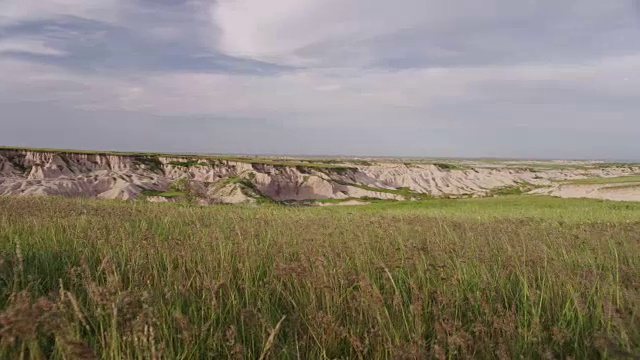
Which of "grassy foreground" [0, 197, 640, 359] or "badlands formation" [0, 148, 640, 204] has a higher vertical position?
"grassy foreground" [0, 197, 640, 359]

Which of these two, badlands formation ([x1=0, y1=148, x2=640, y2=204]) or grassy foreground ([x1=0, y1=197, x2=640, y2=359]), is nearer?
grassy foreground ([x1=0, y1=197, x2=640, y2=359])

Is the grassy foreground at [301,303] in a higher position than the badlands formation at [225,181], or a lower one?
higher

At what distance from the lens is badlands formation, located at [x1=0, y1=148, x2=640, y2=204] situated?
35703mm

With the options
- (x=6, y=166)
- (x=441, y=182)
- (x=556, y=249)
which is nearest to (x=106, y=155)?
(x=6, y=166)

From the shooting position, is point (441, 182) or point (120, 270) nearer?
point (120, 270)

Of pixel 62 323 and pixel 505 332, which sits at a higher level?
pixel 62 323

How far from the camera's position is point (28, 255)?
4090 mm

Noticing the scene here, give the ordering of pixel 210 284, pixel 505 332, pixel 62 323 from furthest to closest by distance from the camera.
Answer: pixel 210 284
pixel 505 332
pixel 62 323

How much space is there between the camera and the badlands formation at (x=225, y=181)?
35703 millimetres

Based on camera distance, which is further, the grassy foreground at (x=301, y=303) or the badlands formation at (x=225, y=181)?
the badlands formation at (x=225, y=181)

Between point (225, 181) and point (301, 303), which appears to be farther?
point (225, 181)

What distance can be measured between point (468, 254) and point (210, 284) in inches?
112

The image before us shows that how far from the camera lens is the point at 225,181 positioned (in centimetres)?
4794

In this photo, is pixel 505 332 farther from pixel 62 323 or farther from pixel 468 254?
pixel 62 323
